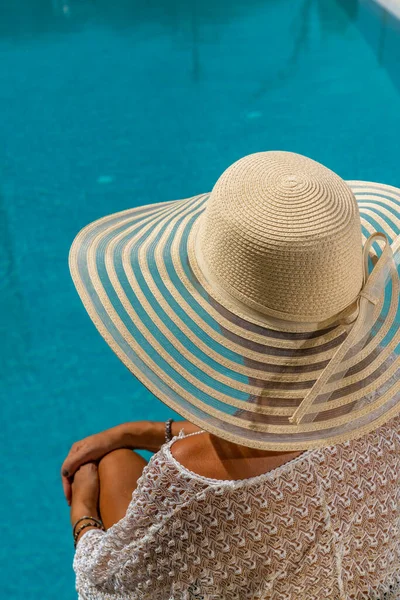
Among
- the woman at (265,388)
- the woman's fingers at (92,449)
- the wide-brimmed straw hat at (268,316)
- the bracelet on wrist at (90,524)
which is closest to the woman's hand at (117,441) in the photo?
the woman's fingers at (92,449)

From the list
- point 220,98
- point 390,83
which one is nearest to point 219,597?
point 220,98

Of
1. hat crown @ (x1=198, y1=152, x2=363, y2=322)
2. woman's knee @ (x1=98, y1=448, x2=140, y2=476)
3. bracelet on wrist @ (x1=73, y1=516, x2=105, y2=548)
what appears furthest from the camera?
woman's knee @ (x1=98, y1=448, x2=140, y2=476)

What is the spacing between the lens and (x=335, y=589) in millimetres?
992

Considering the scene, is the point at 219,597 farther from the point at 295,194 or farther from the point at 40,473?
the point at 40,473

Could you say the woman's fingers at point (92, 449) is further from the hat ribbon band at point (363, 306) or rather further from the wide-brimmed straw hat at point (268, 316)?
the hat ribbon band at point (363, 306)

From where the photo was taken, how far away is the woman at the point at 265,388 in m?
0.85

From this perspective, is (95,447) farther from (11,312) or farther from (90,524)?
(11,312)

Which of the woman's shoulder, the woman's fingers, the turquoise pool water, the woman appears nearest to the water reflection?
the turquoise pool water

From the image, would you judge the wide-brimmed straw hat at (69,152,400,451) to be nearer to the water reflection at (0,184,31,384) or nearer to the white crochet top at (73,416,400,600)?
the white crochet top at (73,416,400,600)

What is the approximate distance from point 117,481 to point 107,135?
2.22 metres

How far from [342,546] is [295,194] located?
542 mm

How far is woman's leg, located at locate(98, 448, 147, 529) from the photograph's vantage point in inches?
50.9

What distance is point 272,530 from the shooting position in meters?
0.88

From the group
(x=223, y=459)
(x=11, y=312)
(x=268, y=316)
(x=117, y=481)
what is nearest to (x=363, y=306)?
(x=268, y=316)
